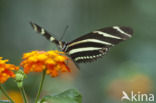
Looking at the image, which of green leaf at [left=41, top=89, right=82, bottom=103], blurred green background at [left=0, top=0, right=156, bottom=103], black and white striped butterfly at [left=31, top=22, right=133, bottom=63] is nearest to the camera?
green leaf at [left=41, top=89, right=82, bottom=103]

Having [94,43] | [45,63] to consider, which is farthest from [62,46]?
[45,63]

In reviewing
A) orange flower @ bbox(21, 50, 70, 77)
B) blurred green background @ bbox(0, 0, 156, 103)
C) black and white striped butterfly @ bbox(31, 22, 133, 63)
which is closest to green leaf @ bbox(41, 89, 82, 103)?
orange flower @ bbox(21, 50, 70, 77)

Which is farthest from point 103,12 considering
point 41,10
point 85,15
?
point 41,10

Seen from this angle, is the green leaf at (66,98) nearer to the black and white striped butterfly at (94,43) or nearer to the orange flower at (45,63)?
the orange flower at (45,63)

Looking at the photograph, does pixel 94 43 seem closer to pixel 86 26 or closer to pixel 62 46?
pixel 62 46

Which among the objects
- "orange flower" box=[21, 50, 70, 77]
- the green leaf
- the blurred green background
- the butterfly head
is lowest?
the green leaf

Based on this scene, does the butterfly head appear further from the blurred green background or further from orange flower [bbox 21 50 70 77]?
the blurred green background

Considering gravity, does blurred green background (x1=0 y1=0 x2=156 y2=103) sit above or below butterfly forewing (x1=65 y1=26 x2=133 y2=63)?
above
